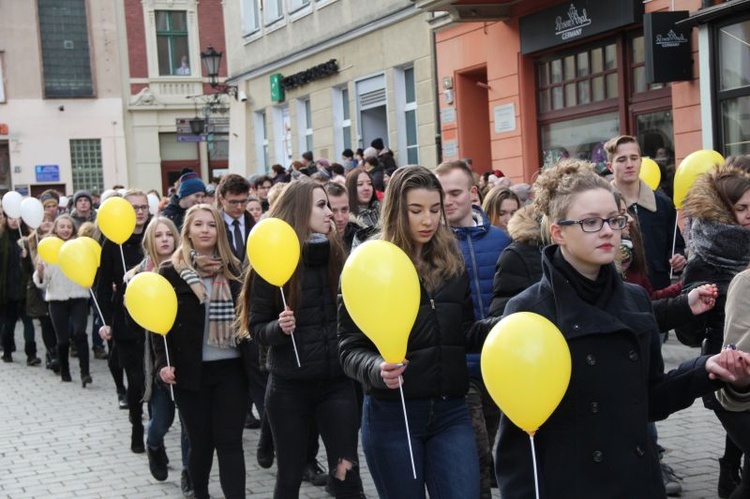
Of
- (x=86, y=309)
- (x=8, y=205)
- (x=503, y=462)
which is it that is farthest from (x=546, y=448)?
(x=8, y=205)

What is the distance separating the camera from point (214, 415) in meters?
6.28

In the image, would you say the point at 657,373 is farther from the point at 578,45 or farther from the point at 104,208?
the point at 578,45

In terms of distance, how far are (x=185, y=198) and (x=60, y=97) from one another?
31.9m

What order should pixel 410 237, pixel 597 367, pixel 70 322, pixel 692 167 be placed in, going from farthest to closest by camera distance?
1. pixel 70 322
2. pixel 692 167
3. pixel 410 237
4. pixel 597 367

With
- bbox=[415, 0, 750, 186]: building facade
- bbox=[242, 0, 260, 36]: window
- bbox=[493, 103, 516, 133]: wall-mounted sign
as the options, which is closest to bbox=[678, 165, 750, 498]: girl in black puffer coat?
bbox=[415, 0, 750, 186]: building facade

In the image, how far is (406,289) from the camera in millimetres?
4371

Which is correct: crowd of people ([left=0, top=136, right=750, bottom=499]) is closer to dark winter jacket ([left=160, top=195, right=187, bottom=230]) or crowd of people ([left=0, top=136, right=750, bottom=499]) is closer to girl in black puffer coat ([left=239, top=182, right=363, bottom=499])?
girl in black puffer coat ([left=239, top=182, right=363, bottom=499])

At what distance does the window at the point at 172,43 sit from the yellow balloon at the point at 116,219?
35.2 meters

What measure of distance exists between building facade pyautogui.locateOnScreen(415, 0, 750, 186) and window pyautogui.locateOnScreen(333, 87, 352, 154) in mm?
4625

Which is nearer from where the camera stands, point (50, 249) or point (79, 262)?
point (79, 262)

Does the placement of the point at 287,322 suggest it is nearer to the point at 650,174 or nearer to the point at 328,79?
the point at 650,174

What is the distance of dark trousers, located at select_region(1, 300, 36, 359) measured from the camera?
14.3m

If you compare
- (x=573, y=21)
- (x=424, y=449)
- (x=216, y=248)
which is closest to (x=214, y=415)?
(x=216, y=248)

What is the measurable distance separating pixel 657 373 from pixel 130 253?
657 cm
